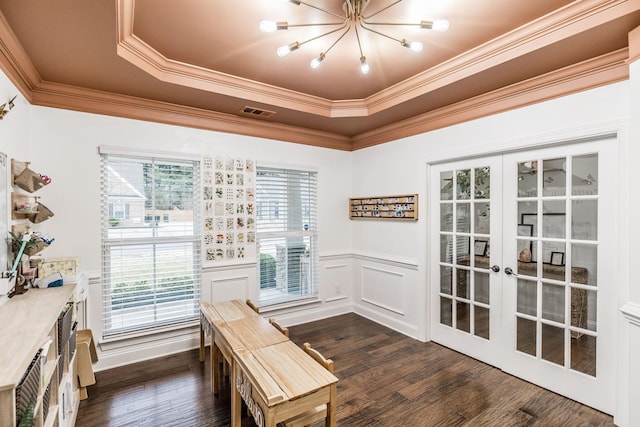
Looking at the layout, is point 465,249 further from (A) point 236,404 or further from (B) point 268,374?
(A) point 236,404

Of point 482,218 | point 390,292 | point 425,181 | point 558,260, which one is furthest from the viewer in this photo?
point 390,292

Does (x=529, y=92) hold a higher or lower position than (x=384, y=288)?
higher

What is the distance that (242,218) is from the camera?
358 cm

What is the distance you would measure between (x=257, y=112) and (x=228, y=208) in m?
1.09

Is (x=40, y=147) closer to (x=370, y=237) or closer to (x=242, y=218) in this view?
(x=242, y=218)

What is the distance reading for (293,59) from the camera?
2537 mm

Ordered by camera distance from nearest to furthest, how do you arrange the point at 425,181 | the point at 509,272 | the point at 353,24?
the point at 353,24, the point at 509,272, the point at 425,181

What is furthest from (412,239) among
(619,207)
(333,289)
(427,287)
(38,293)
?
(38,293)

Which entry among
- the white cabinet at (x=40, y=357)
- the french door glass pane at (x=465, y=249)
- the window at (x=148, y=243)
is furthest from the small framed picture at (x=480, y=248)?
the white cabinet at (x=40, y=357)

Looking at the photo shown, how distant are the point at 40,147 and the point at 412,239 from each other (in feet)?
11.8

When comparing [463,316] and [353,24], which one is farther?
[463,316]

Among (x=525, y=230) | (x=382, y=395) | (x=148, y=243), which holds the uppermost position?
(x=525, y=230)

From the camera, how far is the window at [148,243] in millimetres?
2922

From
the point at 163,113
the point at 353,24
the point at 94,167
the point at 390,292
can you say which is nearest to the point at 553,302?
the point at 390,292
